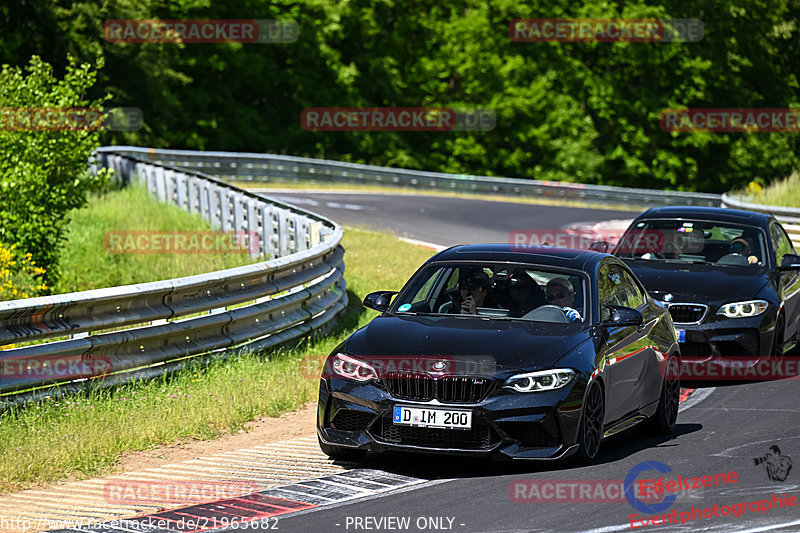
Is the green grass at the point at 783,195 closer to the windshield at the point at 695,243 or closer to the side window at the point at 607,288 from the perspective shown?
the windshield at the point at 695,243

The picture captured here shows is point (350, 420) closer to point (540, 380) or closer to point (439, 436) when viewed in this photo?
point (439, 436)

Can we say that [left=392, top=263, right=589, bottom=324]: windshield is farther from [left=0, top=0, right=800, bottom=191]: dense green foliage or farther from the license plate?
[left=0, top=0, right=800, bottom=191]: dense green foliage

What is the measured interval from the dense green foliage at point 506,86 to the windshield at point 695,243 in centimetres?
4320

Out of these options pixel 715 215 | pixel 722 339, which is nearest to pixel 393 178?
pixel 715 215

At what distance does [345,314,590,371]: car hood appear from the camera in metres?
7.83

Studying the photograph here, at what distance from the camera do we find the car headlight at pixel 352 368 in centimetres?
786

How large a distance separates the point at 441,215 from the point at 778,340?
19337mm

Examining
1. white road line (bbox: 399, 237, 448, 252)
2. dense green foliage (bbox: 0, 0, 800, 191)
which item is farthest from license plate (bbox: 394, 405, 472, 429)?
dense green foliage (bbox: 0, 0, 800, 191)

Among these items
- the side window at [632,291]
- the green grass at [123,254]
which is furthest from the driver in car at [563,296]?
the green grass at [123,254]

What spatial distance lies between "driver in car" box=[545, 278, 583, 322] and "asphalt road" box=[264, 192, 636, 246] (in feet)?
52.2

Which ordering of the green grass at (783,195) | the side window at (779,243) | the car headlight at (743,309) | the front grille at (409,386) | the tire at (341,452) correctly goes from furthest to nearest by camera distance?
1. the green grass at (783,195)
2. the side window at (779,243)
3. the car headlight at (743,309)
4. the tire at (341,452)
5. the front grille at (409,386)

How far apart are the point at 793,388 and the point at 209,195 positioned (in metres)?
14.4

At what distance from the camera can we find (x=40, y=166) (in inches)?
704

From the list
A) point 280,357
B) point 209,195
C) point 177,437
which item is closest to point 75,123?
point 209,195
